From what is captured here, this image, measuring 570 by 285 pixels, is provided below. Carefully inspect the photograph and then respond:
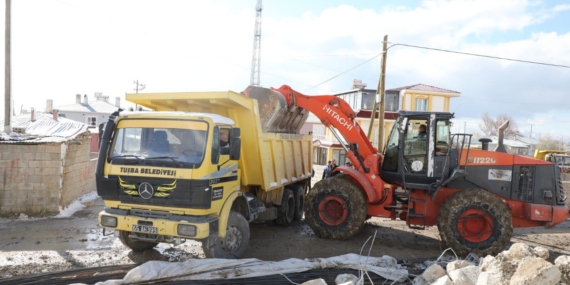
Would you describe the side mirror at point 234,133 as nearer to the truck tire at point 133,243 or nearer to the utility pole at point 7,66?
the truck tire at point 133,243

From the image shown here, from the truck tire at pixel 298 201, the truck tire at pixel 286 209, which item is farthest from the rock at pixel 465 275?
the truck tire at pixel 298 201

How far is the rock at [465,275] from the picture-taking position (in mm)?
4418

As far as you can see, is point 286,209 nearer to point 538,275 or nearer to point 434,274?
point 434,274

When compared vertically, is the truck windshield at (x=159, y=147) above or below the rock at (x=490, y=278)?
above

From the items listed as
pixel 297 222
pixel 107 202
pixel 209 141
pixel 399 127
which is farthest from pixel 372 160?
pixel 107 202

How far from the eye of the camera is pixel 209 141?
5.82 m

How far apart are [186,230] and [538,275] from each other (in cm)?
409

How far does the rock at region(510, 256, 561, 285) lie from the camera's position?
3.76 m

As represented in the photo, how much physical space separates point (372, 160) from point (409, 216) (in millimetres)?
1325

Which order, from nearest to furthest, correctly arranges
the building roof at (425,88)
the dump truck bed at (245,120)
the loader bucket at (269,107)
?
the dump truck bed at (245,120)
the loader bucket at (269,107)
the building roof at (425,88)

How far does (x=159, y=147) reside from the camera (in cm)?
591

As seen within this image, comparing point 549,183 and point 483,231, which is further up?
point 549,183

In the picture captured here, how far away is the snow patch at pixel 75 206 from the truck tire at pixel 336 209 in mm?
5977

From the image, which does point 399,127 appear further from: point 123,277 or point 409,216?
A: point 123,277
